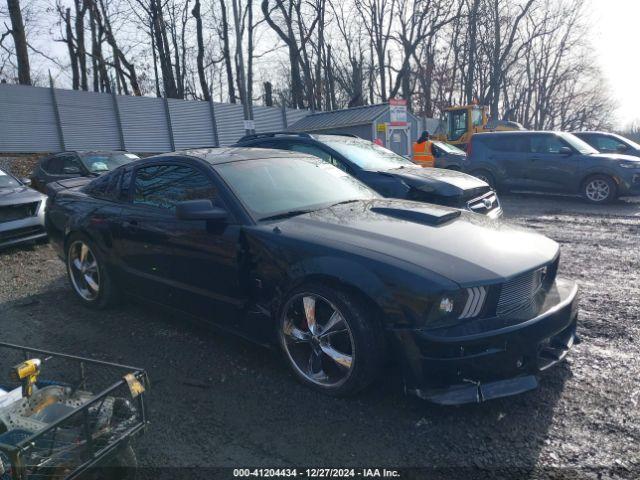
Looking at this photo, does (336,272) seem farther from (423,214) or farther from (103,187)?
(103,187)

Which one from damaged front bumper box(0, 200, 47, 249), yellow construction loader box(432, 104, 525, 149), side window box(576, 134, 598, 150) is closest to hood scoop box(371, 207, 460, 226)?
damaged front bumper box(0, 200, 47, 249)

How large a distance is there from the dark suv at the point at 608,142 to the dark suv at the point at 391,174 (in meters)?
8.58

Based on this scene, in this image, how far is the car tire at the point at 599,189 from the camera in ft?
33.8

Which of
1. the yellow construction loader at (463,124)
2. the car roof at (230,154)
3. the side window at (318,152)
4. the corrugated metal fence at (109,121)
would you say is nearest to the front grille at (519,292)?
the car roof at (230,154)

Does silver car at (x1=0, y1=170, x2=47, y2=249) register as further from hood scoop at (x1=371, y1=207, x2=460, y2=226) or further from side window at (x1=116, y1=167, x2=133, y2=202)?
hood scoop at (x1=371, y1=207, x2=460, y2=226)

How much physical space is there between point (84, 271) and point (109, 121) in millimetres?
17610

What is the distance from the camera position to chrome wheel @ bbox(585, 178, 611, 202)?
10391 millimetres

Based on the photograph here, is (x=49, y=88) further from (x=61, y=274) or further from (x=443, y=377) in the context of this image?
(x=443, y=377)

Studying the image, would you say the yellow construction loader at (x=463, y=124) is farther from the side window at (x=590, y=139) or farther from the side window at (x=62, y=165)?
the side window at (x=62, y=165)

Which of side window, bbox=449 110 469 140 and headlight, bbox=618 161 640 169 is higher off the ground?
side window, bbox=449 110 469 140

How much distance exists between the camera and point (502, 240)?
3.17m

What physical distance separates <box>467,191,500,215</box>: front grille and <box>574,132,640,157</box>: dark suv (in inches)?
332

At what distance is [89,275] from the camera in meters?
4.75

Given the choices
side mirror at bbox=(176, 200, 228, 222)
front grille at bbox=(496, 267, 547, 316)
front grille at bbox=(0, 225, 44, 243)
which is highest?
side mirror at bbox=(176, 200, 228, 222)
